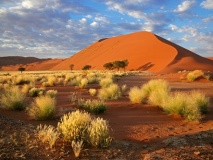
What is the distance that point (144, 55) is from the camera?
91.7 metres

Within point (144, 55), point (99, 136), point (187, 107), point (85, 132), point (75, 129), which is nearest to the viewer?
point (99, 136)

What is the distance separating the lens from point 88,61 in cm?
12012

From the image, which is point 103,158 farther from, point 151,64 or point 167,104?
point 151,64

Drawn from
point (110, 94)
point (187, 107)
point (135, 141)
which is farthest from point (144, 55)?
point (135, 141)

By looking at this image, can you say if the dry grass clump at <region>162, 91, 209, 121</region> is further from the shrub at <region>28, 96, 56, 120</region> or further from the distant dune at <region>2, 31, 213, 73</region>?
the distant dune at <region>2, 31, 213, 73</region>

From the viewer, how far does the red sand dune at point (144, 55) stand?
7356 cm

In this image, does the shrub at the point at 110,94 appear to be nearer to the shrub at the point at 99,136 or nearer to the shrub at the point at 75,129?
the shrub at the point at 75,129

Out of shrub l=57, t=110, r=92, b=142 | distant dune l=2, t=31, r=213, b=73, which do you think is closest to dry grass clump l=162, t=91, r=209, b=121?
shrub l=57, t=110, r=92, b=142

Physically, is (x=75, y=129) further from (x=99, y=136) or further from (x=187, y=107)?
(x=187, y=107)

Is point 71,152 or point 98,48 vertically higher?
point 98,48

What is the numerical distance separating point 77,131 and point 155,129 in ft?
11.4

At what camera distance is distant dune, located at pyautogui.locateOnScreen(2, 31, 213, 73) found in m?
73.6

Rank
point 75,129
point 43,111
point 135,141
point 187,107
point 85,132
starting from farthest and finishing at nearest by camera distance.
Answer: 1. point 187,107
2. point 43,111
3. point 135,141
4. point 85,132
5. point 75,129

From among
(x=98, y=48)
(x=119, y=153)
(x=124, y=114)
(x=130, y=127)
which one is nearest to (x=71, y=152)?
(x=119, y=153)
